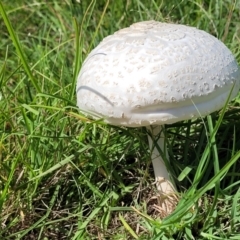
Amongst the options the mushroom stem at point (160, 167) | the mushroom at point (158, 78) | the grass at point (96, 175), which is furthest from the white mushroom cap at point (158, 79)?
the mushroom stem at point (160, 167)

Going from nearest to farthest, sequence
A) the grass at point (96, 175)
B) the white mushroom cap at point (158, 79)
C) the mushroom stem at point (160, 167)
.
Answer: the white mushroom cap at point (158, 79), the grass at point (96, 175), the mushroom stem at point (160, 167)

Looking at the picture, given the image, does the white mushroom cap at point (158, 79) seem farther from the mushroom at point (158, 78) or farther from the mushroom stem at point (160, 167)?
the mushroom stem at point (160, 167)

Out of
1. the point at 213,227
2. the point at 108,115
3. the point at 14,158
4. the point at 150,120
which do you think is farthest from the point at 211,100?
the point at 14,158

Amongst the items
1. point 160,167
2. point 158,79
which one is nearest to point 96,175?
point 160,167

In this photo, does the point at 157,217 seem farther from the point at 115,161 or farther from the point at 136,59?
the point at 136,59

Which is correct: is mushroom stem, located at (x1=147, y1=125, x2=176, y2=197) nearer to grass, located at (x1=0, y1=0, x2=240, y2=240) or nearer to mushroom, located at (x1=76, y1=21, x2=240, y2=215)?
grass, located at (x1=0, y1=0, x2=240, y2=240)

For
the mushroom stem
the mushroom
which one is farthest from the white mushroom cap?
the mushroom stem
